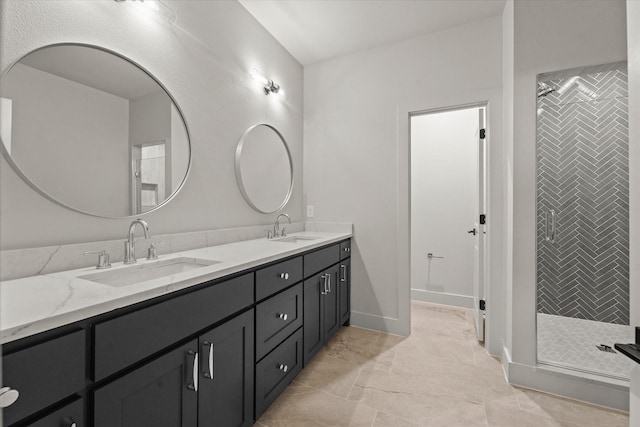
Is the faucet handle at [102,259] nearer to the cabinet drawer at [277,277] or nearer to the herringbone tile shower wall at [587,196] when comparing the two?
the cabinet drawer at [277,277]

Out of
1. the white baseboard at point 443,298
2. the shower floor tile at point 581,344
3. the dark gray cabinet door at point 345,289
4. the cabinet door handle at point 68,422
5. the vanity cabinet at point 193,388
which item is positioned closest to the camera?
the cabinet door handle at point 68,422

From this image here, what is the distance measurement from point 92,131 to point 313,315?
5.26ft

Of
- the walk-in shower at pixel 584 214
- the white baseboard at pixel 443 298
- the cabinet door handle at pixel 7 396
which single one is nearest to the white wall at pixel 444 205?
the white baseboard at pixel 443 298

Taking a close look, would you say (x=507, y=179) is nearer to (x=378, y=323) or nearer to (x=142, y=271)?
(x=378, y=323)

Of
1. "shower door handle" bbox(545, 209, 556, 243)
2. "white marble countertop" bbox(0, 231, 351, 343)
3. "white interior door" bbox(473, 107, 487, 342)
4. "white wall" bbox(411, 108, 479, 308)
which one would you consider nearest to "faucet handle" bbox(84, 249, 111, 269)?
"white marble countertop" bbox(0, 231, 351, 343)

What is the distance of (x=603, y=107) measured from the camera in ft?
6.86

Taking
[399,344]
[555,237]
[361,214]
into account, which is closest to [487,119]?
[555,237]

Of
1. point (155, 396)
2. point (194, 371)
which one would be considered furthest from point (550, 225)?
point (155, 396)

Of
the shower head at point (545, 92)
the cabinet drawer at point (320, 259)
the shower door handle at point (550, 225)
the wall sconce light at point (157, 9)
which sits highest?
the wall sconce light at point (157, 9)

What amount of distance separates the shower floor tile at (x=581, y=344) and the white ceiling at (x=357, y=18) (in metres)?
2.47

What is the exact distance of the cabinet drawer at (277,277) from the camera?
4.55 ft

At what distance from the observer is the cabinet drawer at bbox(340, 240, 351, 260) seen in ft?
8.10

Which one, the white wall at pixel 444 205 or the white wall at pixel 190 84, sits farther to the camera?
the white wall at pixel 444 205

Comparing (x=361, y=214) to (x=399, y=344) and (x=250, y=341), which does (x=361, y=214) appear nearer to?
(x=399, y=344)
